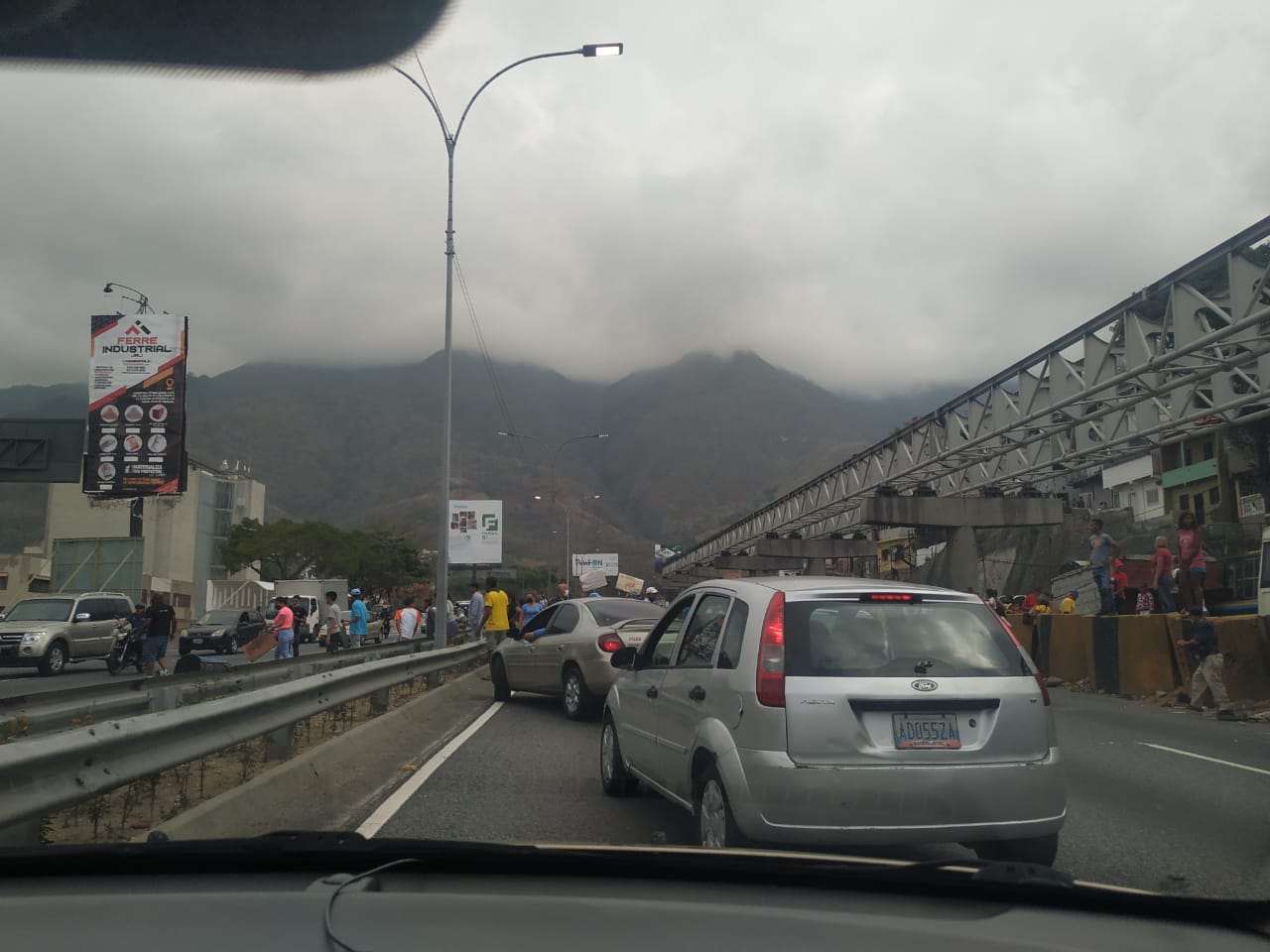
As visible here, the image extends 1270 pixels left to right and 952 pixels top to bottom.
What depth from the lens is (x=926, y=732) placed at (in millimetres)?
5359

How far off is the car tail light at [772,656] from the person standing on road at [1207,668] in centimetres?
1025

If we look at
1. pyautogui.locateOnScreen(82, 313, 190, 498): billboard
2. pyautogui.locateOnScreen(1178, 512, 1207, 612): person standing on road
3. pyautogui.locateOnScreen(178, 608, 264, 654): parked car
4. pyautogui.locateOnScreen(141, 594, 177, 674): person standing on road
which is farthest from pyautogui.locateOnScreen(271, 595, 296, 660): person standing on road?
pyautogui.locateOnScreen(1178, 512, 1207, 612): person standing on road

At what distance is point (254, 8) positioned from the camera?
20.8ft

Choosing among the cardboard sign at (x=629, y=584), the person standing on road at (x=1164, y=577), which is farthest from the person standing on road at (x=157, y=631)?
the cardboard sign at (x=629, y=584)

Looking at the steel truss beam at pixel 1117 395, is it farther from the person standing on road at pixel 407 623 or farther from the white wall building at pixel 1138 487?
the white wall building at pixel 1138 487

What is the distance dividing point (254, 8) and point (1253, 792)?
8914mm

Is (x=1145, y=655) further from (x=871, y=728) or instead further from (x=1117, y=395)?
(x=871, y=728)

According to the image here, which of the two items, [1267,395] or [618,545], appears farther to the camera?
[618,545]

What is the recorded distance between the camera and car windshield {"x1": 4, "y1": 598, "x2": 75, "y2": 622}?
89.9ft

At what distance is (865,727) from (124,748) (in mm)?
3537

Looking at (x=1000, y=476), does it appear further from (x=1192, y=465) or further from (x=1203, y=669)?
(x=1192, y=465)

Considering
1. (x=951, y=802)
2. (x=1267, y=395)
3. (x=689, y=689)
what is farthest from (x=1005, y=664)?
(x=1267, y=395)

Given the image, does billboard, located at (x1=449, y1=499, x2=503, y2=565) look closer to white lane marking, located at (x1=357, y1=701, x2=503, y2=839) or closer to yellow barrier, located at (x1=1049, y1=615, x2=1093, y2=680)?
yellow barrier, located at (x1=1049, y1=615, x2=1093, y2=680)

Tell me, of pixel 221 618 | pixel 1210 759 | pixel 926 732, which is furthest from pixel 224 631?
pixel 926 732
